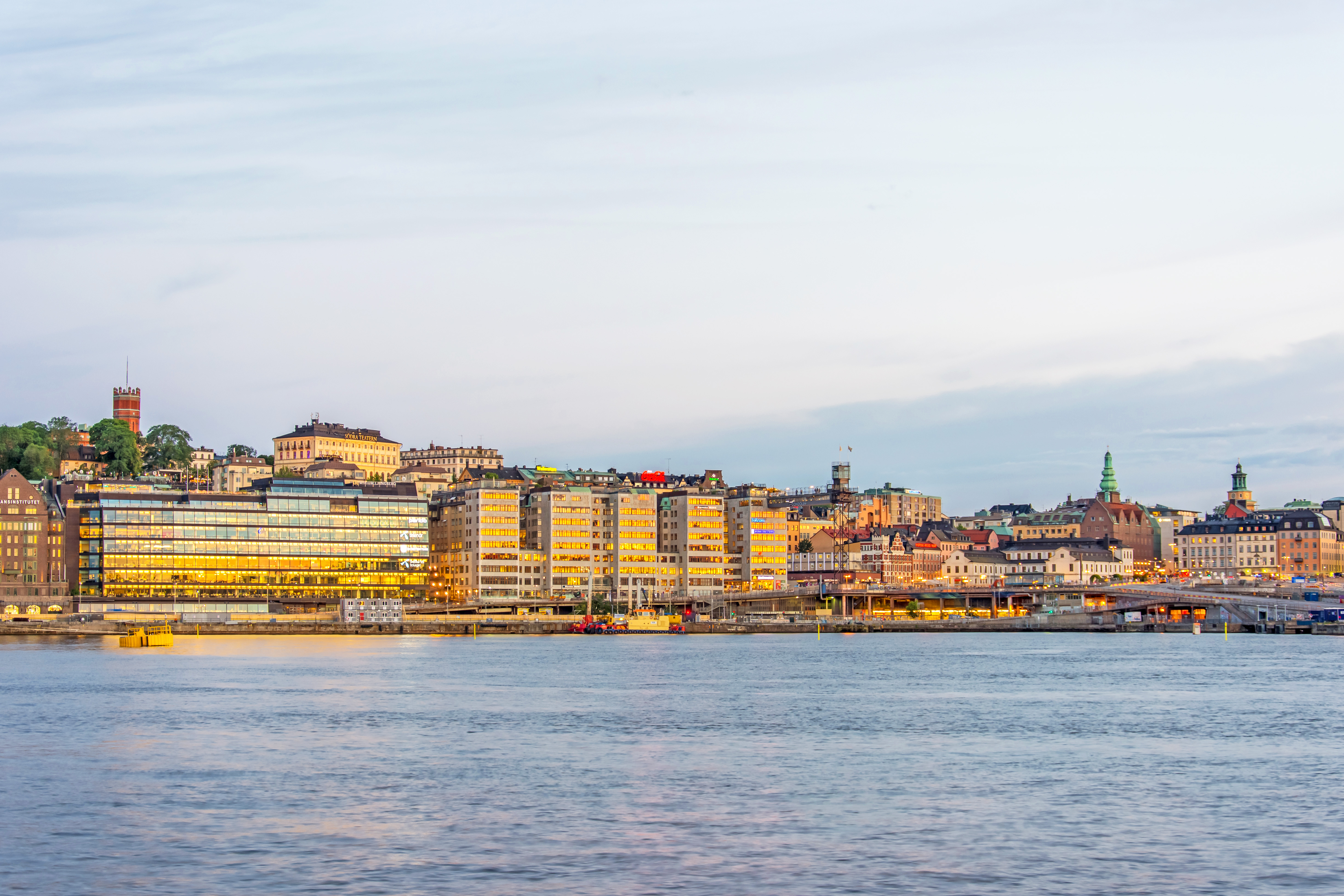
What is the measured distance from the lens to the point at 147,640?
134m

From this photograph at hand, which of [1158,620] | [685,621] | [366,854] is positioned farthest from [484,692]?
[1158,620]

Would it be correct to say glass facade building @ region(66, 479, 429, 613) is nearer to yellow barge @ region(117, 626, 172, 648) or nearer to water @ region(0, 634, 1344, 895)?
yellow barge @ region(117, 626, 172, 648)

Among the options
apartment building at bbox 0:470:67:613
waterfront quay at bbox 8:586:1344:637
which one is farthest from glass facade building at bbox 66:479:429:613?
waterfront quay at bbox 8:586:1344:637

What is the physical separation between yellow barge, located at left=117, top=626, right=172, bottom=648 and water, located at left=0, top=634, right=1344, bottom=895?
5120cm

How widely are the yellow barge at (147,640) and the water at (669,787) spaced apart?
168 feet

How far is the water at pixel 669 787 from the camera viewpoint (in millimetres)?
29688

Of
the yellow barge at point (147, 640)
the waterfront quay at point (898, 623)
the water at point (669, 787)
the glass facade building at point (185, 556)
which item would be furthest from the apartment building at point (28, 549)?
the water at point (669, 787)

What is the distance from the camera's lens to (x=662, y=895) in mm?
27578

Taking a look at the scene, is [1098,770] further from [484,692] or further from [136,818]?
[484,692]

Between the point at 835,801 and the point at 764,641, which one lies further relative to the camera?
the point at 764,641

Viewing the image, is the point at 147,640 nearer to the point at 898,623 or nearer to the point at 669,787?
the point at 898,623

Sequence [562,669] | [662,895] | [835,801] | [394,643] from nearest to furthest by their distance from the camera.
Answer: [662,895] → [835,801] → [562,669] → [394,643]

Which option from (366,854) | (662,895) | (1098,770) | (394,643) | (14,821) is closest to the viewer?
(662,895)

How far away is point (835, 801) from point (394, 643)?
108 metres
